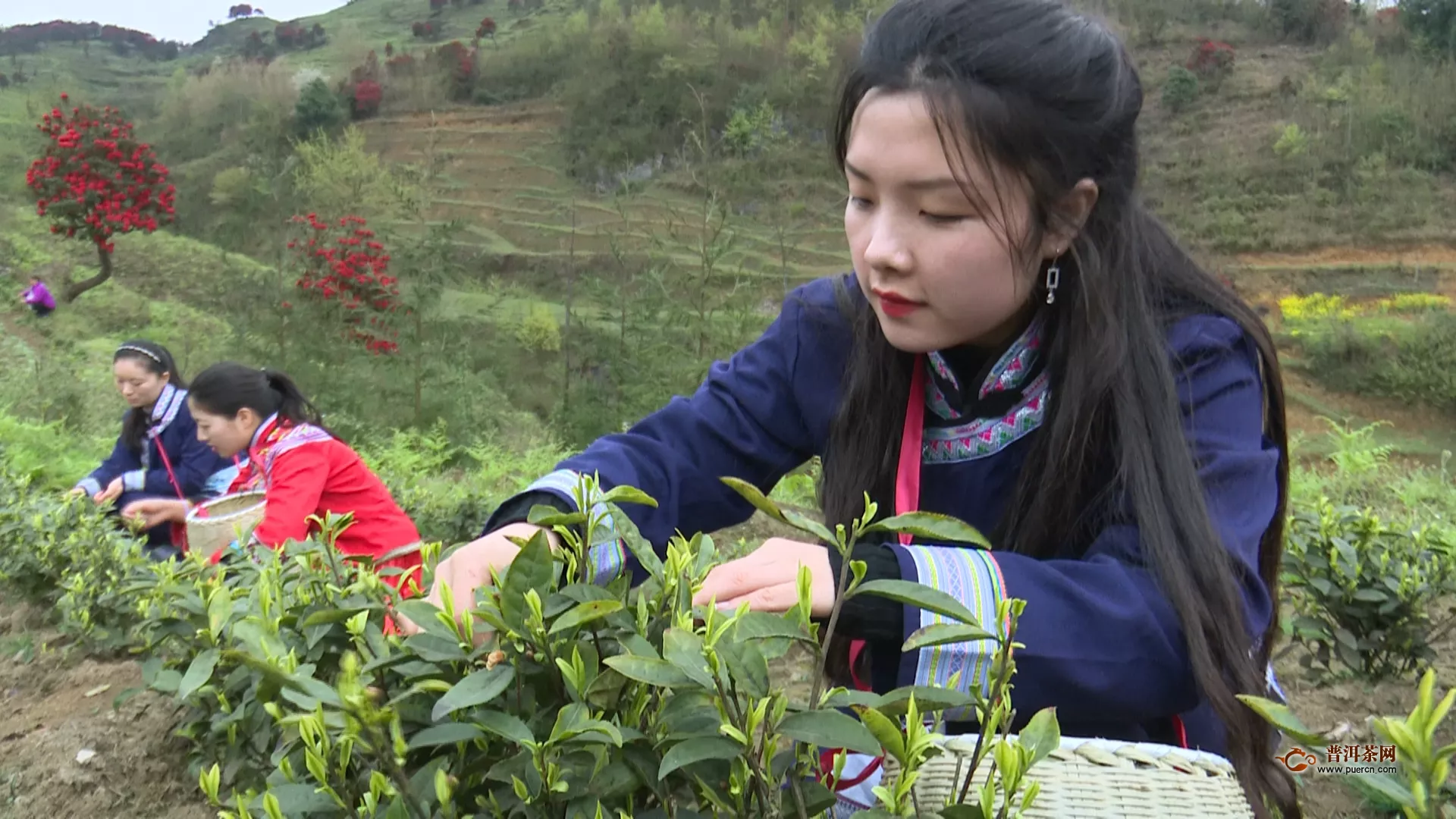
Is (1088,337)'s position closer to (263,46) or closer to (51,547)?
(51,547)

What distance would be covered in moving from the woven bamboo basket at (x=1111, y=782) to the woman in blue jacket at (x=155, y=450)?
3.60 m

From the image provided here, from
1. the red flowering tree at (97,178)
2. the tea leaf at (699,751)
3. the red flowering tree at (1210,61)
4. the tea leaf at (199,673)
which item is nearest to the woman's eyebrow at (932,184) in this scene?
the tea leaf at (699,751)

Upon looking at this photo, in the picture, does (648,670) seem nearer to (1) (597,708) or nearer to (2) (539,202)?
(1) (597,708)

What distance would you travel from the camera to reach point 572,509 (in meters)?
0.92

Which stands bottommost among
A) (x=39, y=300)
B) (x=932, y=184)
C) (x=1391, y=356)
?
(x=1391, y=356)

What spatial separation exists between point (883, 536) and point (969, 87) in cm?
59

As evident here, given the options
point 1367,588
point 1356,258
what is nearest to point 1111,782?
point 1367,588

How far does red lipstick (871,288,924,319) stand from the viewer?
1.03 metres

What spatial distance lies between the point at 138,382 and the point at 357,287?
2.91 m

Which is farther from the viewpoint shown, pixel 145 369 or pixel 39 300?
pixel 39 300

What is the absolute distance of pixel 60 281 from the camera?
Answer: 11.2m

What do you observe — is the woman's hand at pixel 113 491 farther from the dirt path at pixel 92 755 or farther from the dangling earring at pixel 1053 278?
the dangling earring at pixel 1053 278

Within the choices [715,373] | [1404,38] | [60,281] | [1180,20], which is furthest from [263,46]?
[715,373]

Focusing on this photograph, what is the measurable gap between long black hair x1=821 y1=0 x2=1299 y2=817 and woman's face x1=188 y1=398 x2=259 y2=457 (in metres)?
2.67
